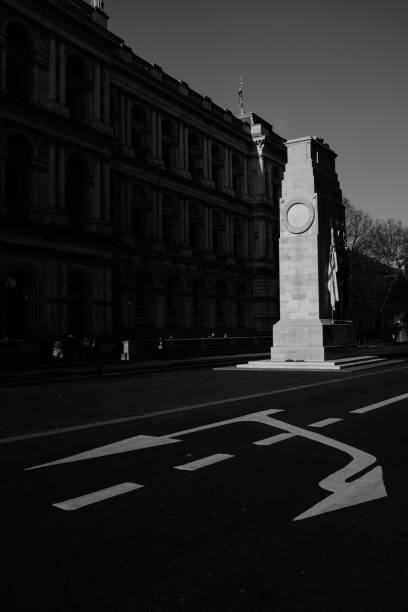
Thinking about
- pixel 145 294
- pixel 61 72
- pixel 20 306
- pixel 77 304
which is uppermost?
pixel 61 72

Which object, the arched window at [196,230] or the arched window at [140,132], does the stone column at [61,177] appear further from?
the arched window at [196,230]

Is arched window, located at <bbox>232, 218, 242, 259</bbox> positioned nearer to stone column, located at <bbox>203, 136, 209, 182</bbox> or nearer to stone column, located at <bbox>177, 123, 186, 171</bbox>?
stone column, located at <bbox>203, 136, 209, 182</bbox>

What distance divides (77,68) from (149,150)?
910 cm

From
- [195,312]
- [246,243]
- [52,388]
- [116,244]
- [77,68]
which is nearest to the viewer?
[52,388]

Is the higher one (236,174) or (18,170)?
(236,174)

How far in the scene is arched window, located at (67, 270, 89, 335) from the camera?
119ft

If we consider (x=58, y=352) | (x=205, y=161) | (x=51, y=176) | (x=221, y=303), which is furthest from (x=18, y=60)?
(x=221, y=303)

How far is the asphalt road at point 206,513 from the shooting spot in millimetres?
3588

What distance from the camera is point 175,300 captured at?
1886 inches

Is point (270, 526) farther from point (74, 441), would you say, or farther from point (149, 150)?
point (149, 150)

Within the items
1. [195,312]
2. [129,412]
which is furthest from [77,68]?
[129,412]

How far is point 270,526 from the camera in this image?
4715 mm

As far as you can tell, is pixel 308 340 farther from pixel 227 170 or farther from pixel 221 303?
pixel 227 170

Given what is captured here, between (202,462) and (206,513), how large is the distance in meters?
1.98
